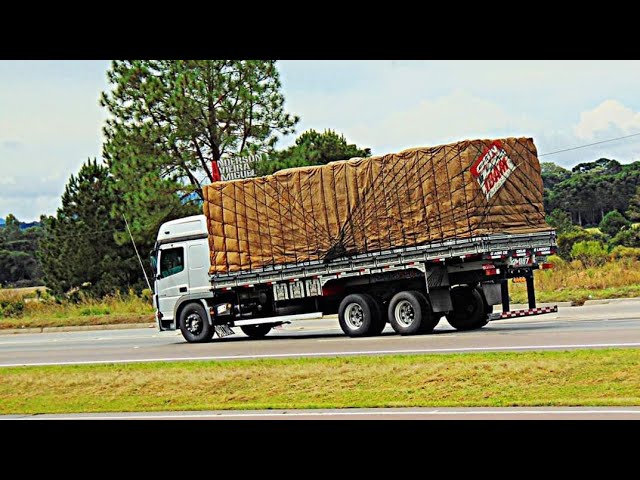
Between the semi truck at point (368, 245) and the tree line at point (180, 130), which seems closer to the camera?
the semi truck at point (368, 245)

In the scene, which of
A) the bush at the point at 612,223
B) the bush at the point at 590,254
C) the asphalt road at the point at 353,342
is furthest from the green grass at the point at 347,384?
the bush at the point at 612,223

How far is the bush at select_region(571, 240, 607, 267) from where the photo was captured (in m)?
31.9

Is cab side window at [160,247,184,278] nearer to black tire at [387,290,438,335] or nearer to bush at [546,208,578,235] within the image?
black tire at [387,290,438,335]

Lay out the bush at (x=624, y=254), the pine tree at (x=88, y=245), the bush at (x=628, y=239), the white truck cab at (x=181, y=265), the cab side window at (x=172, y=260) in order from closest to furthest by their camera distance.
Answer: the white truck cab at (x=181, y=265)
the cab side window at (x=172, y=260)
the bush at (x=624, y=254)
the pine tree at (x=88, y=245)
the bush at (x=628, y=239)

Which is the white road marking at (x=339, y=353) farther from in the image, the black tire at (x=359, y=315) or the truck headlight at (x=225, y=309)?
the truck headlight at (x=225, y=309)

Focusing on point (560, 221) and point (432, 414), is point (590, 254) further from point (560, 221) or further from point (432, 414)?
point (432, 414)

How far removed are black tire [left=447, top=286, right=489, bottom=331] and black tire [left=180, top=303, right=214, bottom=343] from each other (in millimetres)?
5717

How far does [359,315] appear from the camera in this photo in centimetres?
2038

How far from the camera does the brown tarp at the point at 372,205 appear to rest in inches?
747

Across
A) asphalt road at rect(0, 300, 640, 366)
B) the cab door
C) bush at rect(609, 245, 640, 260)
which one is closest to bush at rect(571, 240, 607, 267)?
bush at rect(609, 245, 640, 260)

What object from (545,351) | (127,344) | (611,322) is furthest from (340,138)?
(545,351)

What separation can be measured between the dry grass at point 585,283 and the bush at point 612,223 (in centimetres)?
2230

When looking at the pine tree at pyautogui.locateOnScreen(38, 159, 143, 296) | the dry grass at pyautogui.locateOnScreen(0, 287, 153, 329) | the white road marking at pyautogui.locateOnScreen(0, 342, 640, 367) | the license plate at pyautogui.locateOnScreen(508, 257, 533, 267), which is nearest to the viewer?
the white road marking at pyautogui.locateOnScreen(0, 342, 640, 367)
